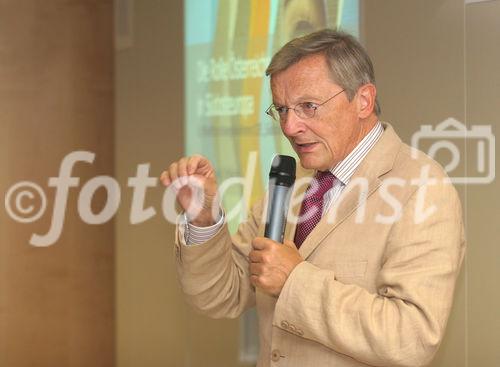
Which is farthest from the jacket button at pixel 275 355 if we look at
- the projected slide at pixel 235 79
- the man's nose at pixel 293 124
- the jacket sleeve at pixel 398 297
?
the projected slide at pixel 235 79

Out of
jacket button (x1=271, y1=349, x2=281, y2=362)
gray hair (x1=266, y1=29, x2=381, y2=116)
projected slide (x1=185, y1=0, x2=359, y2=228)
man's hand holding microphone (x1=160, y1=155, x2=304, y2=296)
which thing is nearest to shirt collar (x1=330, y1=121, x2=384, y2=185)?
gray hair (x1=266, y1=29, x2=381, y2=116)

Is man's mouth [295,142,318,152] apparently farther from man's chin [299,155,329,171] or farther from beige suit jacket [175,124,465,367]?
beige suit jacket [175,124,465,367]

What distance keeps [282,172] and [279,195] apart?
0.05 m

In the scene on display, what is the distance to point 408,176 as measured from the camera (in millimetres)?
1562

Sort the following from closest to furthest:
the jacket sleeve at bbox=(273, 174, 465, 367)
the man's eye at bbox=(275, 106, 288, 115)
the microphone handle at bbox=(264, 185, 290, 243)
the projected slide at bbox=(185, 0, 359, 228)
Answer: the jacket sleeve at bbox=(273, 174, 465, 367) → the microphone handle at bbox=(264, 185, 290, 243) → the man's eye at bbox=(275, 106, 288, 115) → the projected slide at bbox=(185, 0, 359, 228)

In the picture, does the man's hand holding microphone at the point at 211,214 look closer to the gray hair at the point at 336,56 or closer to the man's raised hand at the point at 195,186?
the man's raised hand at the point at 195,186

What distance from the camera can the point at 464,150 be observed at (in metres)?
2.94

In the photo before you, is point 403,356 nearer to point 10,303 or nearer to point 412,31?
point 412,31

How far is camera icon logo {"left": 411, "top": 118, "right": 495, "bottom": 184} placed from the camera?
2.90 meters

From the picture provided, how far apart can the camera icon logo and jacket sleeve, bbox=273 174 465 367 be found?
58.1 inches

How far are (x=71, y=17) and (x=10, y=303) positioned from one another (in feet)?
5.28

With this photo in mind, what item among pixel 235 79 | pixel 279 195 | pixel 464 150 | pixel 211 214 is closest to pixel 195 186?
pixel 211 214

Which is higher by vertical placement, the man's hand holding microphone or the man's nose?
the man's nose

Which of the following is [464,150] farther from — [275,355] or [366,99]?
[275,355]
